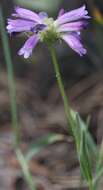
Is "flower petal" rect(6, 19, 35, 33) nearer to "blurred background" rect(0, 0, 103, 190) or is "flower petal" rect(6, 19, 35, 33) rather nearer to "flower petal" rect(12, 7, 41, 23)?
"flower petal" rect(12, 7, 41, 23)

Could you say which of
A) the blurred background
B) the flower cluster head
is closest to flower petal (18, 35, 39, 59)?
the flower cluster head

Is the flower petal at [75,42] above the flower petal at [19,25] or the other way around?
the other way around

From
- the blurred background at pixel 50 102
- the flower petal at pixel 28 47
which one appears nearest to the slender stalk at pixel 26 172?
the blurred background at pixel 50 102

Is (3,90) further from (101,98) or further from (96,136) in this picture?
(96,136)

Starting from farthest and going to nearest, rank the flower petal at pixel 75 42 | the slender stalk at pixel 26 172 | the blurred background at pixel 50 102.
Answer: the blurred background at pixel 50 102 → the slender stalk at pixel 26 172 → the flower petal at pixel 75 42

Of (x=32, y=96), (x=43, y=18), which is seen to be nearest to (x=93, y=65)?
(x=32, y=96)

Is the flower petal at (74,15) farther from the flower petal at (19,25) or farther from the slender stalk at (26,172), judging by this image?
the slender stalk at (26,172)

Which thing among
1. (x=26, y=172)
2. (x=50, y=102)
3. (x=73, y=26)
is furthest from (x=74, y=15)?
(x=50, y=102)
